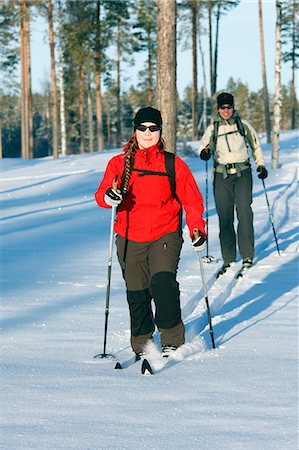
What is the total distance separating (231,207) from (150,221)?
3908 mm

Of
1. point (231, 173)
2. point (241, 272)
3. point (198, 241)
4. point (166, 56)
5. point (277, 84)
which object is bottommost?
point (241, 272)

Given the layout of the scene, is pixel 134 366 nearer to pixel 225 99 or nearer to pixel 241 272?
pixel 241 272

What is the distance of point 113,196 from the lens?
15.0 feet

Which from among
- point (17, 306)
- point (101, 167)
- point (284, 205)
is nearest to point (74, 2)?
point (101, 167)

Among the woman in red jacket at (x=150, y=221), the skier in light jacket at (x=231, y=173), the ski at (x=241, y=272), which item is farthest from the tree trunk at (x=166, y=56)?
the woman in red jacket at (x=150, y=221)

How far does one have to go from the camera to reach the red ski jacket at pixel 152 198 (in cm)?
474

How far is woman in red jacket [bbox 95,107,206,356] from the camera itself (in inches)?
187

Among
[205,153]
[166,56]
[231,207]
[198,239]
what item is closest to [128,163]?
[198,239]

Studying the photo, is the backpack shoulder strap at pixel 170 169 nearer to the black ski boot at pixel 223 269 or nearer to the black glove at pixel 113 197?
the black glove at pixel 113 197

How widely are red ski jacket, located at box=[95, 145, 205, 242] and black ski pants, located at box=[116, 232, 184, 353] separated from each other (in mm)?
84

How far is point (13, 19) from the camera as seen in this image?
35250 millimetres

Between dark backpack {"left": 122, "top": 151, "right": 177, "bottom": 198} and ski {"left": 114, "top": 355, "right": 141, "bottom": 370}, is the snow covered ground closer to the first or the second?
ski {"left": 114, "top": 355, "right": 141, "bottom": 370}

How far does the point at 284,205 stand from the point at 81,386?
11.9 metres

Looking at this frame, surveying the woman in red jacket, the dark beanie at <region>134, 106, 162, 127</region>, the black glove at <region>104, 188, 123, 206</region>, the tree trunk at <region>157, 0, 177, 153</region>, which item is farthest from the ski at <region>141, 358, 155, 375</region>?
the tree trunk at <region>157, 0, 177, 153</region>
